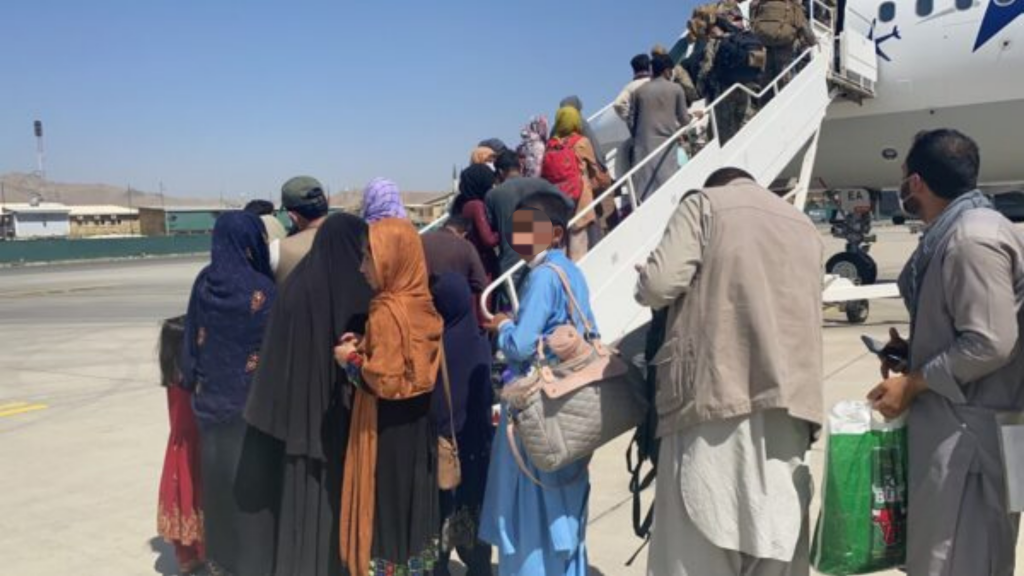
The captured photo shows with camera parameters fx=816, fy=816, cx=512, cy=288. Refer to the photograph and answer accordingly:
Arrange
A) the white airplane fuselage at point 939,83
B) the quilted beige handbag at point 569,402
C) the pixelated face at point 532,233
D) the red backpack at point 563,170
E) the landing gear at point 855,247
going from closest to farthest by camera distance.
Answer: the quilted beige handbag at point 569,402 < the pixelated face at point 532,233 < the red backpack at point 563,170 < the white airplane fuselage at point 939,83 < the landing gear at point 855,247

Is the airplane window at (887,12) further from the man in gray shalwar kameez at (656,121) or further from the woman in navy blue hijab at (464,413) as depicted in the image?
the woman in navy blue hijab at (464,413)

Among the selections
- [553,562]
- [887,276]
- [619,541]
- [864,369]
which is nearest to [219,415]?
[553,562]

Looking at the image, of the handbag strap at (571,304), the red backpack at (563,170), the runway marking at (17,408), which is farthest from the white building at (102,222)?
the handbag strap at (571,304)

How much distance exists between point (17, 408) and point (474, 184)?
238 inches

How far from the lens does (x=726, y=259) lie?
2.58m

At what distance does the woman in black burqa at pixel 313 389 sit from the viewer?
10.4 ft

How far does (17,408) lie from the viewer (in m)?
8.34

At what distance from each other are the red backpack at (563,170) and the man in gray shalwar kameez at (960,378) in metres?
3.11

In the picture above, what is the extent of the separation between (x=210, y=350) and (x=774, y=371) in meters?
2.36

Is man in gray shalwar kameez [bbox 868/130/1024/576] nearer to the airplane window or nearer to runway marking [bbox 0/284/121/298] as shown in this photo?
the airplane window

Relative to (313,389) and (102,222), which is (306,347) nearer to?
(313,389)

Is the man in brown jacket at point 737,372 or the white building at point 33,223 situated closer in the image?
the man in brown jacket at point 737,372

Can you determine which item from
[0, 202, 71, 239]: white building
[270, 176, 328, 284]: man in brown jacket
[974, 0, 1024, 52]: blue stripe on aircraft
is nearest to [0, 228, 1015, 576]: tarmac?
[270, 176, 328, 284]: man in brown jacket

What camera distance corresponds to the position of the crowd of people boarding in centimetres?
258
